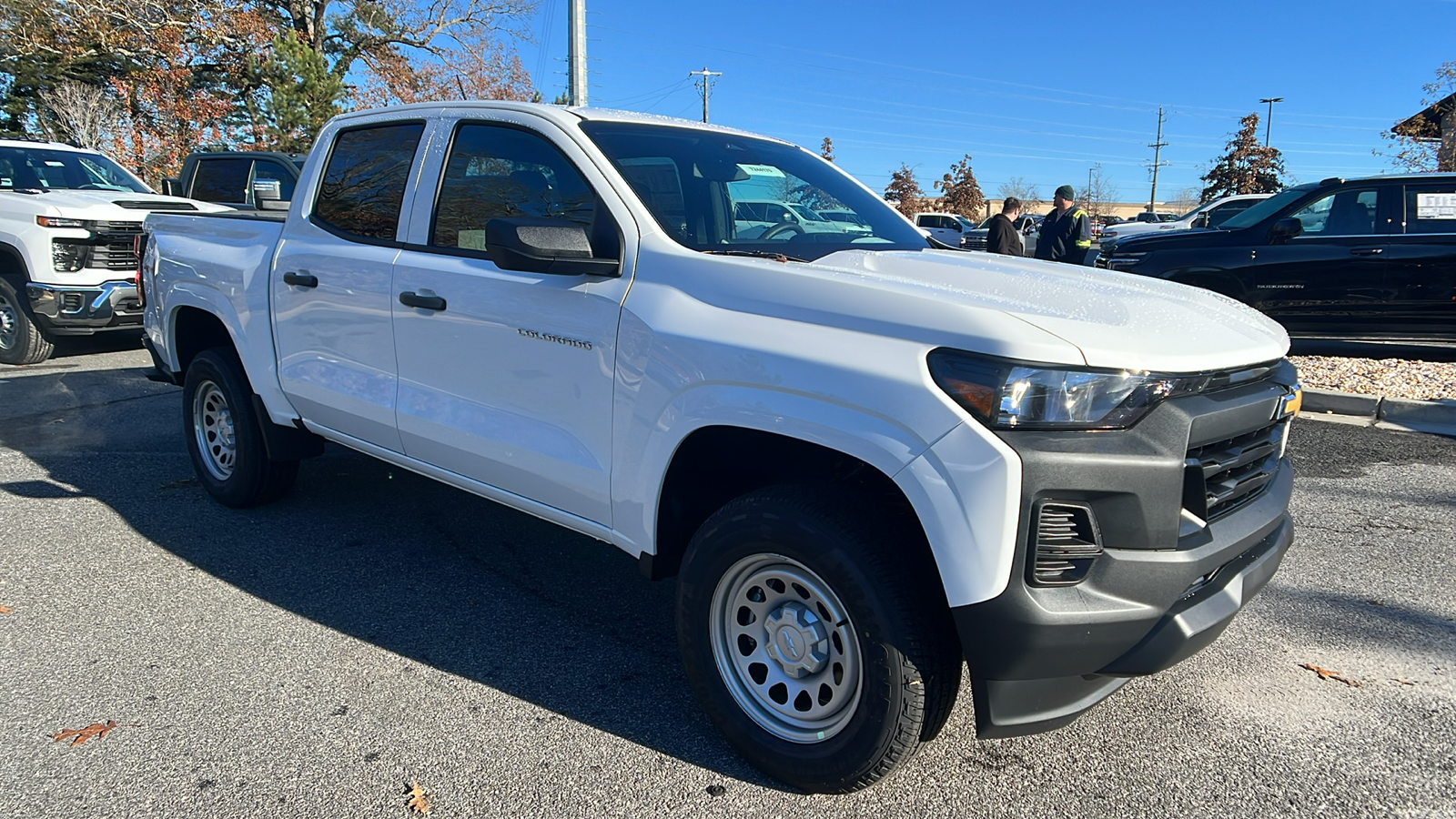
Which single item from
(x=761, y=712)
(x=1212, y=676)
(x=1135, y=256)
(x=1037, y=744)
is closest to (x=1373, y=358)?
(x=1135, y=256)

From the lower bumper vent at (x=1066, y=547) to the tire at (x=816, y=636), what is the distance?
32 centimetres

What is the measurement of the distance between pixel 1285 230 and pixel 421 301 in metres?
8.67

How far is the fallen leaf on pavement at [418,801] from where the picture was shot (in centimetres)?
259

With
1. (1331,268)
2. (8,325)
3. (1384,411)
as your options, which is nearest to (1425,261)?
(1331,268)

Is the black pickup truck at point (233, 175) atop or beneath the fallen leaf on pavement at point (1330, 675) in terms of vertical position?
atop

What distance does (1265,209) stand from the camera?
32.0 ft

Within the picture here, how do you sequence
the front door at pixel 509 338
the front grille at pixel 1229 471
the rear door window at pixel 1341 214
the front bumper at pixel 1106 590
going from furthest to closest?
the rear door window at pixel 1341 214 → the front door at pixel 509 338 → the front grille at pixel 1229 471 → the front bumper at pixel 1106 590

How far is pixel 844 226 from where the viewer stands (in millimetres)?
3605

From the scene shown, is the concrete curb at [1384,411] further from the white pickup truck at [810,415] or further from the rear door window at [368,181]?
the rear door window at [368,181]

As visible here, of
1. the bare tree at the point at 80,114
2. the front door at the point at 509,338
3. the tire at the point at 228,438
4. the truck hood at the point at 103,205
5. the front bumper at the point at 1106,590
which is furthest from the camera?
the bare tree at the point at 80,114

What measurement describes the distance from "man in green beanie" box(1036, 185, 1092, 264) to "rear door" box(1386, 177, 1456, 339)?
9.47 ft

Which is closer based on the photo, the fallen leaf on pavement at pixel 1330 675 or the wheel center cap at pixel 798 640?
the wheel center cap at pixel 798 640

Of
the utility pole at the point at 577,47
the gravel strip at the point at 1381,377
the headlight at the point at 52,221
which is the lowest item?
the gravel strip at the point at 1381,377

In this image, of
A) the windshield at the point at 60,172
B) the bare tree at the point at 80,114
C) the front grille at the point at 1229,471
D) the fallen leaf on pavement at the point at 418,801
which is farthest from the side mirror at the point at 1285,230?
the bare tree at the point at 80,114
